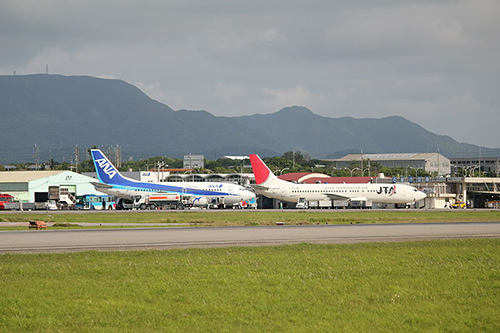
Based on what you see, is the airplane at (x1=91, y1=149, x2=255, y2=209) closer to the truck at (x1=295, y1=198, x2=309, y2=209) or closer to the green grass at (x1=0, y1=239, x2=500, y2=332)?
the truck at (x1=295, y1=198, x2=309, y2=209)

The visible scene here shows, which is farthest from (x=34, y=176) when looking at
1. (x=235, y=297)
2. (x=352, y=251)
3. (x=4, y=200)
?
(x=235, y=297)

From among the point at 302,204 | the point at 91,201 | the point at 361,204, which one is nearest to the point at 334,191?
the point at 361,204

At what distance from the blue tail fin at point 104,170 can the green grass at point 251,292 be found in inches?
2828

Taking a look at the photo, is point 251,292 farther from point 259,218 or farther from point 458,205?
point 458,205

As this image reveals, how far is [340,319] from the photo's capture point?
15.9 metres

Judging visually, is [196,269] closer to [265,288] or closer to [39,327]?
[265,288]

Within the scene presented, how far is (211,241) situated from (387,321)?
21.8 meters

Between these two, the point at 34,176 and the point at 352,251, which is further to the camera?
the point at 34,176

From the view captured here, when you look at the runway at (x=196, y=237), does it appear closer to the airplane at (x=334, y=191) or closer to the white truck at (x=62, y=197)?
the airplane at (x=334, y=191)

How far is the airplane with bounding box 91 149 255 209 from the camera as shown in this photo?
99475mm

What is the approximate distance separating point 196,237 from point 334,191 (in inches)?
2656

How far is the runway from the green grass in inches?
207

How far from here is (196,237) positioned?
3941 centimetres

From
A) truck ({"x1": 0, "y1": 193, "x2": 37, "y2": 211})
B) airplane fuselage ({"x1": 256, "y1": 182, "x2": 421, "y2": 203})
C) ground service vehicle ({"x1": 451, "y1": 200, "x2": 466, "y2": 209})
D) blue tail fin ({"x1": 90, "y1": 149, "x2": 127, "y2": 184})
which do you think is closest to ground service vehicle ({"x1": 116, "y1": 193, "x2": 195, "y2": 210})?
blue tail fin ({"x1": 90, "y1": 149, "x2": 127, "y2": 184})
